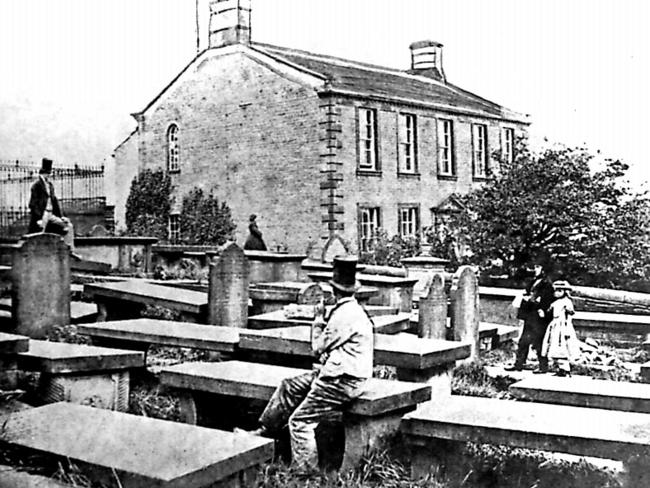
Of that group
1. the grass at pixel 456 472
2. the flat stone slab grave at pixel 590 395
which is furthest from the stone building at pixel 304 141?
the grass at pixel 456 472

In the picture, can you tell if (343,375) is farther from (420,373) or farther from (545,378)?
(545,378)

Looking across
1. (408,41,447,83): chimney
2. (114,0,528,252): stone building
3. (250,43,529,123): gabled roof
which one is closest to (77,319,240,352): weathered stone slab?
(114,0,528,252): stone building

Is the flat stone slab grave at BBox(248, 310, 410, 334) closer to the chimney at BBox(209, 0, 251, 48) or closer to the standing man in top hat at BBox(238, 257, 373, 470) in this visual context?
the standing man in top hat at BBox(238, 257, 373, 470)

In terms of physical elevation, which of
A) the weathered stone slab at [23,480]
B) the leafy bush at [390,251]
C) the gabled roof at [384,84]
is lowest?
the weathered stone slab at [23,480]

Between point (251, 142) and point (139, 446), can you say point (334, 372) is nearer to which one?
point (139, 446)

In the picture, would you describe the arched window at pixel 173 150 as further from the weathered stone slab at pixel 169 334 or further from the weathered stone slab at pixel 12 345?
the weathered stone slab at pixel 12 345

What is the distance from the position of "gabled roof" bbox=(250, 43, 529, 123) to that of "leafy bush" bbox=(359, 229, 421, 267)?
4.54 metres

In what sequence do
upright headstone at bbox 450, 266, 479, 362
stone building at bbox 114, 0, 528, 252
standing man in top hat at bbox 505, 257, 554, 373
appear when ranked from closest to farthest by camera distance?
standing man in top hat at bbox 505, 257, 554, 373
upright headstone at bbox 450, 266, 479, 362
stone building at bbox 114, 0, 528, 252

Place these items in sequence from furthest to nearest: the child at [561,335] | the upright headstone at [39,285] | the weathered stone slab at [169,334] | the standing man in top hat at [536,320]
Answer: the standing man in top hat at [536,320] < the child at [561,335] < the upright headstone at [39,285] < the weathered stone slab at [169,334]

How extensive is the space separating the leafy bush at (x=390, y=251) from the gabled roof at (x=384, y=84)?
14.9ft

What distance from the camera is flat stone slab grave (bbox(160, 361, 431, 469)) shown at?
6332 millimetres

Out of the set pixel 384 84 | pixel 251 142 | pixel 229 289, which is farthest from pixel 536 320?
pixel 384 84

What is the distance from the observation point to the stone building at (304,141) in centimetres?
2553

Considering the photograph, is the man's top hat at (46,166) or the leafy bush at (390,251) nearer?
the man's top hat at (46,166)
